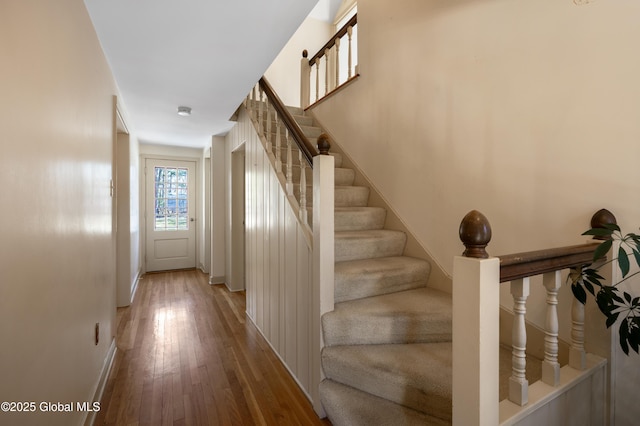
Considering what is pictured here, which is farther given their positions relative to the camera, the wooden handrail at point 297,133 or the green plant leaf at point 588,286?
the wooden handrail at point 297,133

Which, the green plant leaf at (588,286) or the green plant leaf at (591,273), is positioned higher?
the green plant leaf at (591,273)

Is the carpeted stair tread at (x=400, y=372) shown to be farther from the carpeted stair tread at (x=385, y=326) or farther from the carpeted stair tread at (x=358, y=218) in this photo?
the carpeted stair tread at (x=358, y=218)

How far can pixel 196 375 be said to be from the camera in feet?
6.84

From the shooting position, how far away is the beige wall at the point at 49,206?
0.84 metres

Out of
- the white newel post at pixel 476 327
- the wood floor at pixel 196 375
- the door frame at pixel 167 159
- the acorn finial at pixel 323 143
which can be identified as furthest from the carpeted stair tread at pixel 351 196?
the door frame at pixel 167 159

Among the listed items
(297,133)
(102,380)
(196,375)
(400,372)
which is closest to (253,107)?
(297,133)

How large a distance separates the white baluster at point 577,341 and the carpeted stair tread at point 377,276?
954mm

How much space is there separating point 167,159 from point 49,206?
4735mm

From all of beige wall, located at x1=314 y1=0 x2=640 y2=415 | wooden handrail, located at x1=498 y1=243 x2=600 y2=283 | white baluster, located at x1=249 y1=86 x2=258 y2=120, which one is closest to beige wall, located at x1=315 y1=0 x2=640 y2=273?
beige wall, located at x1=314 y1=0 x2=640 y2=415

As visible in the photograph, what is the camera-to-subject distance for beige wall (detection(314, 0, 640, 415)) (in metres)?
1.30

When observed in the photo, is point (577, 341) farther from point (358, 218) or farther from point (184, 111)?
point (184, 111)

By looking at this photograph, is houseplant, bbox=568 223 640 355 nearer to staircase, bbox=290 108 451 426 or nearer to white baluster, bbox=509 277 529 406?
white baluster, bbox=509 277 529 406

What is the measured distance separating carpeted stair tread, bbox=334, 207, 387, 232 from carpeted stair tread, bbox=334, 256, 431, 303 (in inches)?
14.8

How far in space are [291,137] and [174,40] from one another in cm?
101
